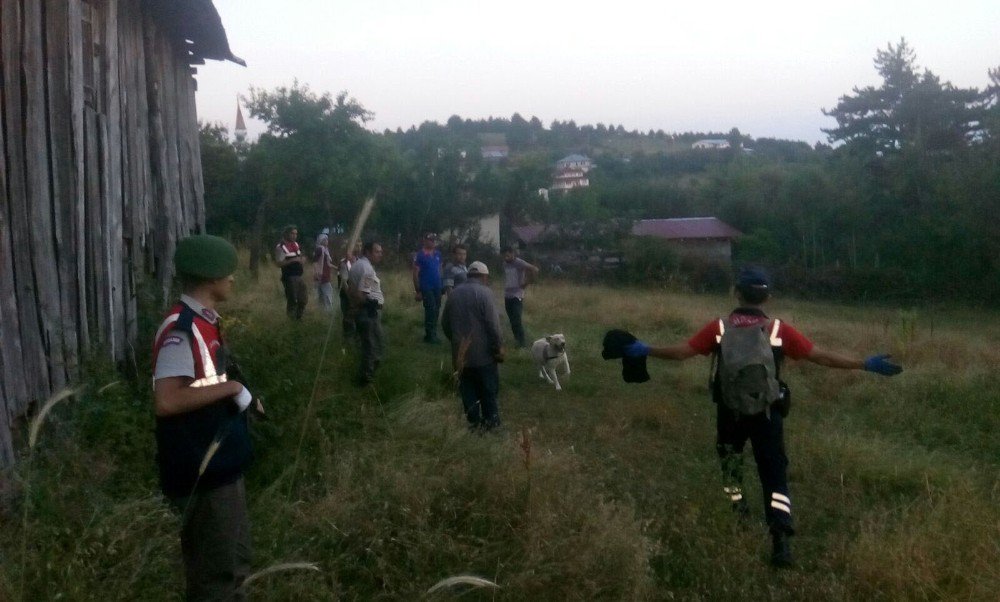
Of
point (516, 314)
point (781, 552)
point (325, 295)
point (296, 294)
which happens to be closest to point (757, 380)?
point (781, 552)

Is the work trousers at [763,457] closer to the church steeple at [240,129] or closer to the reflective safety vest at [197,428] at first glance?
the reflective safety vest at [197,428]

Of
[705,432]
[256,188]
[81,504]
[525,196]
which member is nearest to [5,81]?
[81,504]

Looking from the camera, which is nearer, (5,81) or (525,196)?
(5,81)

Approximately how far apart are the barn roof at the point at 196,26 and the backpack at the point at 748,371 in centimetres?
610

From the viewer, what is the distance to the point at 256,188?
29219 millimetres

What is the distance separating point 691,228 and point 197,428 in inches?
1895

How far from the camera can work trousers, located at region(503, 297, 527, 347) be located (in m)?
13.2

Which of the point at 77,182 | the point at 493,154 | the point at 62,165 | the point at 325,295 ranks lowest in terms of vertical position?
the point at 325,295

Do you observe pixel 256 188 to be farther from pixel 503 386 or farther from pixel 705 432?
pixel 705 432

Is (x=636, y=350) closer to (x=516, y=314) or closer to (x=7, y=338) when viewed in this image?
(x=7, y=338)

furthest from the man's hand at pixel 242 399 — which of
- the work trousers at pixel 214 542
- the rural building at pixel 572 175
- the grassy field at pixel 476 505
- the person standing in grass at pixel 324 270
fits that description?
the rural building at pixel 572 175

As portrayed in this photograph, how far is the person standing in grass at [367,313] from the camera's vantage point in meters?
8.78

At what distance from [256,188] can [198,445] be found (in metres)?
26.9

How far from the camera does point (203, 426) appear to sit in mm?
3381
